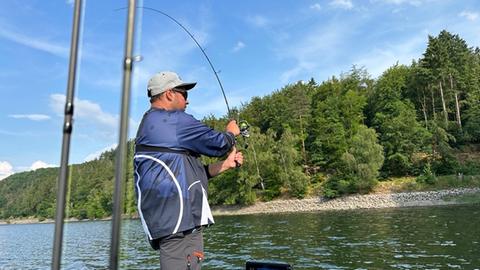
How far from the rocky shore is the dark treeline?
1507mm

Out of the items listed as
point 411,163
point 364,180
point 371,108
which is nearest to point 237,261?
point 364,180

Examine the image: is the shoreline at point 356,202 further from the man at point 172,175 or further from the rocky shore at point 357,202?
the man at point 172,175

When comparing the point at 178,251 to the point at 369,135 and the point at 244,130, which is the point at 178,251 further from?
the point at 369,135

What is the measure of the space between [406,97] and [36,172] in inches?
2879

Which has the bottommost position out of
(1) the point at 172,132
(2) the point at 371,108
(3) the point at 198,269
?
(3) the point at 198,269

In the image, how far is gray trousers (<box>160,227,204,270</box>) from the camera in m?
2.65

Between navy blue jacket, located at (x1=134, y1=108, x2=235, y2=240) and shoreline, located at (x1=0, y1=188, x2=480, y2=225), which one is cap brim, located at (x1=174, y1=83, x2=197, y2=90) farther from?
shoreline, located at (x1=0, y1=188, x2=480, y2=225)

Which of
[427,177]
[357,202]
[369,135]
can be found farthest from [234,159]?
[369,135]

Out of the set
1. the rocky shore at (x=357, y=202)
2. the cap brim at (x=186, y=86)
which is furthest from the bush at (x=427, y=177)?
the cap brim at (x=186, y=86)

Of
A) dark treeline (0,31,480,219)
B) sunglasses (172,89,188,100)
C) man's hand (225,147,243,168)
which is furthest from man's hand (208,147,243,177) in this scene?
dark treeline (0,31,480,219)

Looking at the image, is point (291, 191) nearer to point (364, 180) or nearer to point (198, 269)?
point (364, 180)

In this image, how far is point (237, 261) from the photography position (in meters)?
15.0

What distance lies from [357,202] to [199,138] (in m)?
48.7

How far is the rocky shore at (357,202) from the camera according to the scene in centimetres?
4381
